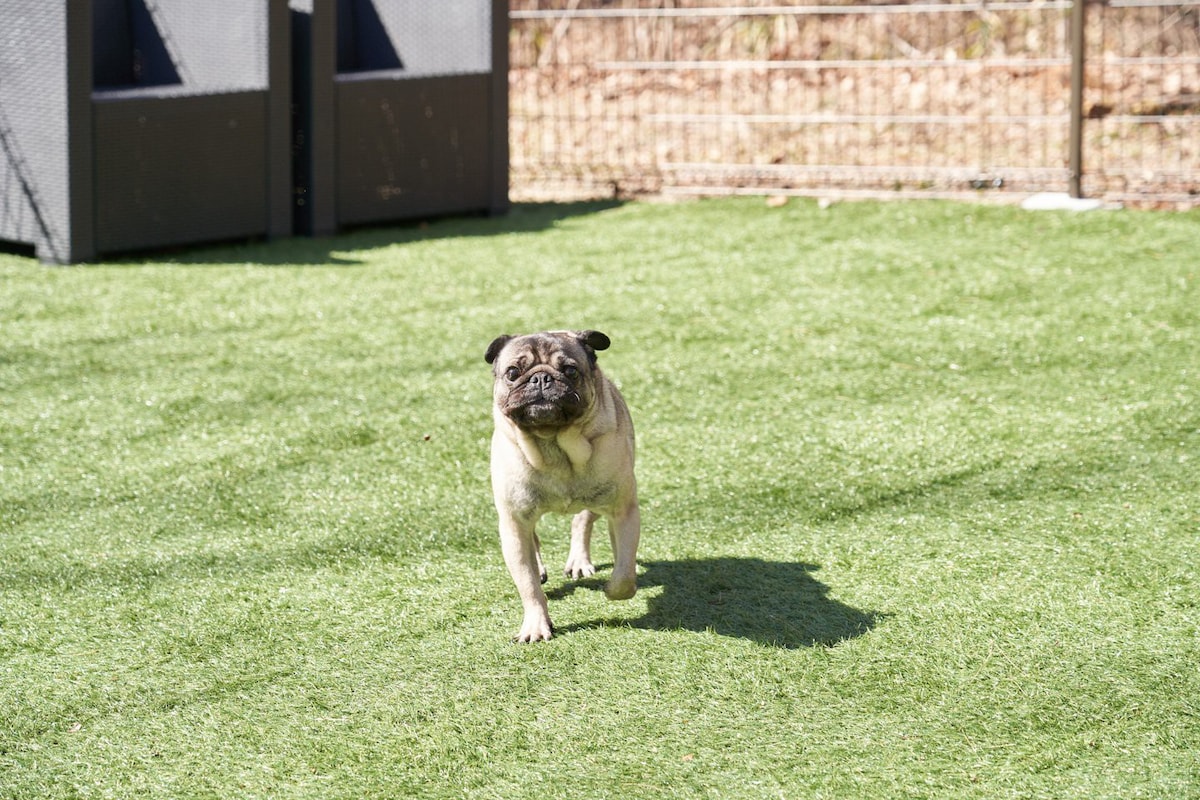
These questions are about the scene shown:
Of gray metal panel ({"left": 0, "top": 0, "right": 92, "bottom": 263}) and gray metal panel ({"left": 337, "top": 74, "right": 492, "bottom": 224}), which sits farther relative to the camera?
gray metal panel ({"left": 337, "top": 74, "right": 492, "bottom": 224})

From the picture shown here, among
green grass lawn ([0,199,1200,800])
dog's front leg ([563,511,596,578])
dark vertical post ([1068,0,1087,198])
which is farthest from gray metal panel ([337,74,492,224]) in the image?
dog's front leg ([563,511,596,578])

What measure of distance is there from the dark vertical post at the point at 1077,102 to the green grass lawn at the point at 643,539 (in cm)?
174

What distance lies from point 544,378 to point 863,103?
1179cm

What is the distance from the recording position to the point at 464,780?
343 centimetres

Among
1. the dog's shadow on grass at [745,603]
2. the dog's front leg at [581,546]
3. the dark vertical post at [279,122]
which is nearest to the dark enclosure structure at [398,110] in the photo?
the dark vertical post at [279,122]

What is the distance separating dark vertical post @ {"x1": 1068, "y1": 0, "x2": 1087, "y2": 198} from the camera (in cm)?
1081

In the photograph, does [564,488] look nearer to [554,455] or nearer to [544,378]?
Result: [554,455]

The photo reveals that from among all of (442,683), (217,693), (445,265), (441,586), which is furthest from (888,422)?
(445,265)

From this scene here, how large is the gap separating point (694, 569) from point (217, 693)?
61.0 inches

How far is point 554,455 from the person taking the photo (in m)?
4.14

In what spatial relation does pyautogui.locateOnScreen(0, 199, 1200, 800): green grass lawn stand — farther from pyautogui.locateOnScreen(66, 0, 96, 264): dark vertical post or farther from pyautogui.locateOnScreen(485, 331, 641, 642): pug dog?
pyautogui.locateOnScreen(66, 0, 96, 264): dark vertical post

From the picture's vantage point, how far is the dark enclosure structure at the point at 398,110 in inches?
410

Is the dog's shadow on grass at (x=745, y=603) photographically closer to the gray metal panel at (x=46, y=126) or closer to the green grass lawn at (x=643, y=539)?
the green grass lawn at (x=643, y=539)

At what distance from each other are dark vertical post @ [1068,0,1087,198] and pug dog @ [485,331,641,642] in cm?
742
